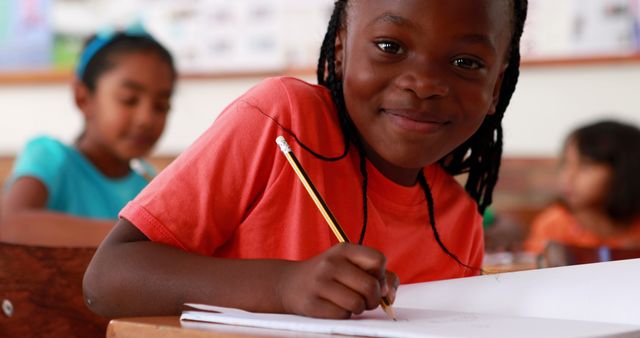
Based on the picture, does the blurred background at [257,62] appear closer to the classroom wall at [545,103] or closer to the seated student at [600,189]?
the classroom wall at [545,103]

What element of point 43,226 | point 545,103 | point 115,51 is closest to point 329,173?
point 43,226

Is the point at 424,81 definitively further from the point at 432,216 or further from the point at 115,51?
the point at 115,51

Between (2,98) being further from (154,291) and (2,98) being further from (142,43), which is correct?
(154,291)

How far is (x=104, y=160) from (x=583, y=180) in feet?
4.69

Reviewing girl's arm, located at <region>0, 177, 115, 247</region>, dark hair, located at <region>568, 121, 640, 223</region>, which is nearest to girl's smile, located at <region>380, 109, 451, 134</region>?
girl's arm, located at <region>0, 177, 115, 247</region>

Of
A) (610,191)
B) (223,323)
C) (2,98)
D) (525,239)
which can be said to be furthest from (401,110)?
(2,98)

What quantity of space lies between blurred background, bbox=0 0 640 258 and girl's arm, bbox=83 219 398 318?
2.35 m

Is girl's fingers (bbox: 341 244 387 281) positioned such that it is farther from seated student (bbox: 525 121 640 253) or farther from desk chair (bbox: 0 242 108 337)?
seated student (bbox: 525 121 640 253)

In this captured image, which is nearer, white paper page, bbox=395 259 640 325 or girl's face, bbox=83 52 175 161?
white paper page, bbox=395 259 640 325

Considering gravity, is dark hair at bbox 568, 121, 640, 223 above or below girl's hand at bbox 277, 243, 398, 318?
below

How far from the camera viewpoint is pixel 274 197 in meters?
0.95

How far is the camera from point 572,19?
10.5 feet

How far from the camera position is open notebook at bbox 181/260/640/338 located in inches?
25.7

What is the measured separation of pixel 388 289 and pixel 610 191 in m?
2.39
